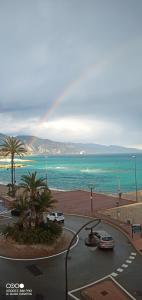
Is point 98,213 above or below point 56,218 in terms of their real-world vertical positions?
below

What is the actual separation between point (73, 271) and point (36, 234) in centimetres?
674

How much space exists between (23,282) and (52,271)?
2.88 m

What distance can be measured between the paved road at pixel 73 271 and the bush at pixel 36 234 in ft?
8.41

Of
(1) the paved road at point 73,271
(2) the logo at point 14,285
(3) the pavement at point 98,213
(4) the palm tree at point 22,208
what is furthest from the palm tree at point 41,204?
(3) the pavement at point 98,213

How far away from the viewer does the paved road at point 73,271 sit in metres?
20.3

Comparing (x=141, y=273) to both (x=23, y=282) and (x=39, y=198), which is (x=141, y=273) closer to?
(x=23, y=282)

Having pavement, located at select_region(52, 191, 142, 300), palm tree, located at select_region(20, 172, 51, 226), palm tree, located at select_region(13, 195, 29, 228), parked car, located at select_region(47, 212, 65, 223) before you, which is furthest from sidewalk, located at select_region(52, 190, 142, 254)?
palm tree, located at select_region(13, 195, 29, 228)

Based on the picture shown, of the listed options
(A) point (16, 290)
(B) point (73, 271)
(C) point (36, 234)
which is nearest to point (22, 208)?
(C) point (36, 234)

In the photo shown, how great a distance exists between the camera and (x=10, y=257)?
26.2 m

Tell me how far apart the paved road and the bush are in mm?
2564

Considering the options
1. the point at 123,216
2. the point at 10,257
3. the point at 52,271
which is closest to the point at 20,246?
the point at 10,257

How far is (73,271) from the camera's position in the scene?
23.1m

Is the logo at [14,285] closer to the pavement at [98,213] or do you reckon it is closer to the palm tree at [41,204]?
the pavement at [98,213]

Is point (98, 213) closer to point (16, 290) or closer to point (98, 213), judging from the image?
point (98, 213)
